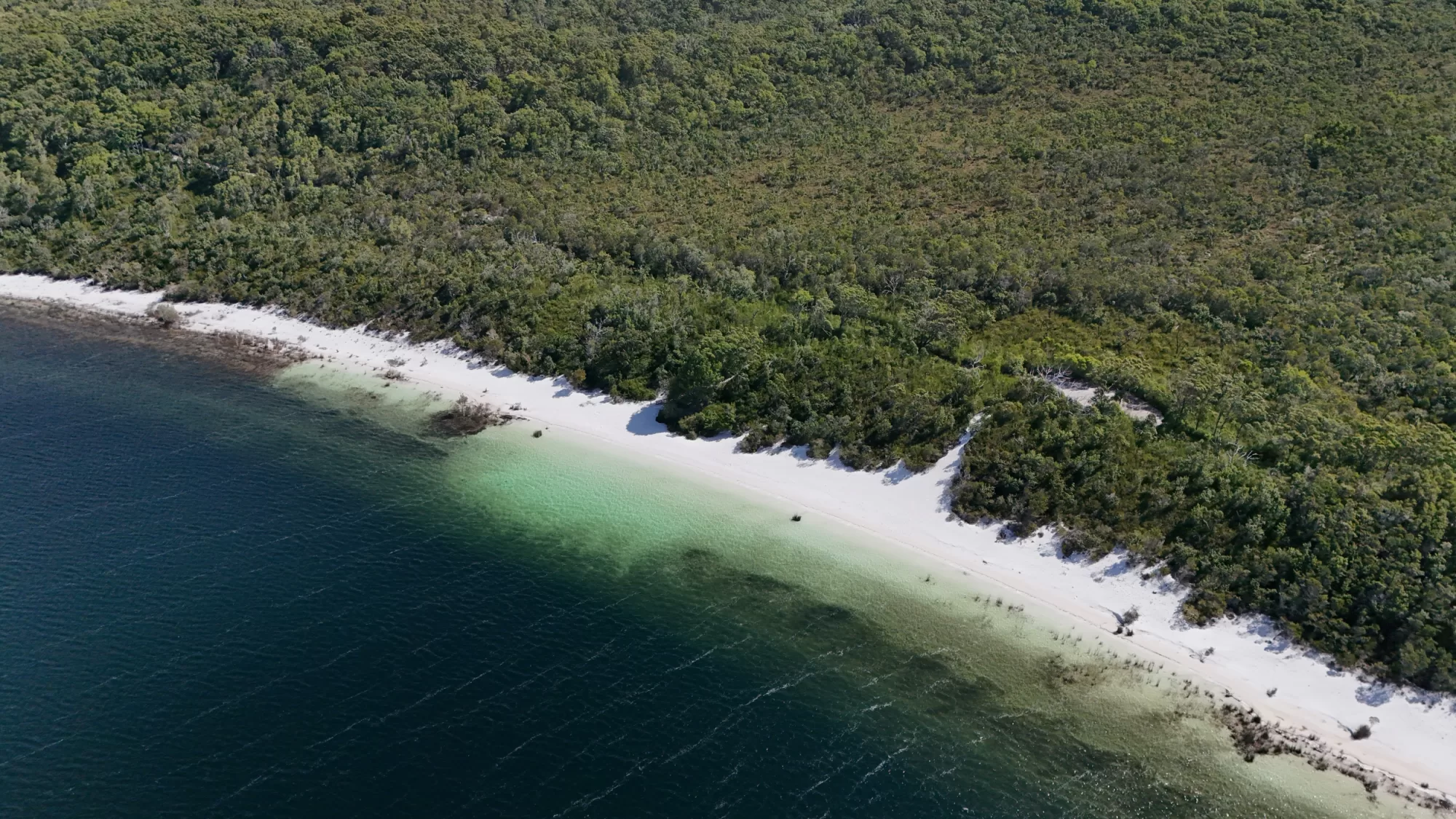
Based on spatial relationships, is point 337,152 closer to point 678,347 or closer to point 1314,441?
point 678,347

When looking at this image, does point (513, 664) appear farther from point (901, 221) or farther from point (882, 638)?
point (901, 221)

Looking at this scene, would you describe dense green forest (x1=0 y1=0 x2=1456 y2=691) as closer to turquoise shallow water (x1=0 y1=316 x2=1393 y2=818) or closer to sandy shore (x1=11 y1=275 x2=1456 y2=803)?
sandy shore (x1=11 y1=275 x2=1456 y2=803)

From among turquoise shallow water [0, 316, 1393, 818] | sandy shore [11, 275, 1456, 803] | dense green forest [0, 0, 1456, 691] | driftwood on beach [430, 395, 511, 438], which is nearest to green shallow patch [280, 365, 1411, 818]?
turquoise shallow water [0, 316, 1393, 818]

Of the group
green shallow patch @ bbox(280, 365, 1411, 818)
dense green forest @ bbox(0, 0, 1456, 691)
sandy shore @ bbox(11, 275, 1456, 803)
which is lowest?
green shallow patch @ bbox(280, 365, 1411, 818)

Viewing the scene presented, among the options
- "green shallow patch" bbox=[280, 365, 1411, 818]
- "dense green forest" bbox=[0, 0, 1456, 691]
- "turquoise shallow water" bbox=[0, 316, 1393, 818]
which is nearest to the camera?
"turquoise shallow water" bbox=[0, 316, 1393, 818]

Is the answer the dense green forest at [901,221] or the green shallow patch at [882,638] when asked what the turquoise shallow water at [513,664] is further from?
the dense green forest at [901,221]

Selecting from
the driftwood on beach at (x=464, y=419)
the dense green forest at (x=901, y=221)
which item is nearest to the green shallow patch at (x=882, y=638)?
the driftwood on beach at (x=464, y=419)

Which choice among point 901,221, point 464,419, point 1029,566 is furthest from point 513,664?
point 901,221
